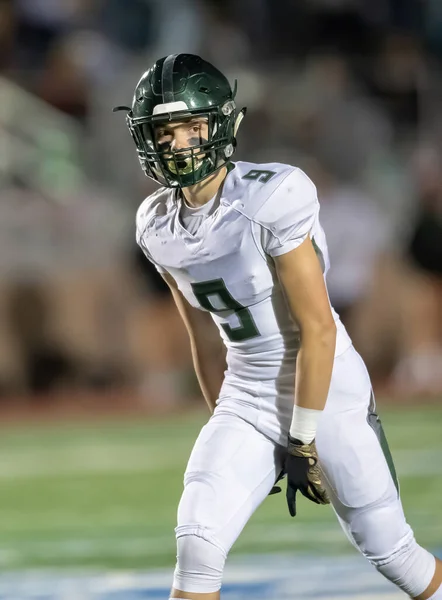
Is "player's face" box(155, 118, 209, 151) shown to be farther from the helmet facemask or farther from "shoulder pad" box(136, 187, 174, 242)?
"shoulder pad" box(136, 187, 174, 242)

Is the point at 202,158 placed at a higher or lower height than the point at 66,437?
higher

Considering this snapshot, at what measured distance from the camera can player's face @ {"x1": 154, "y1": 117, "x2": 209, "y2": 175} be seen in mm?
2668

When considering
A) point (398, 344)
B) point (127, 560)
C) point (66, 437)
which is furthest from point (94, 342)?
point (127, 560)

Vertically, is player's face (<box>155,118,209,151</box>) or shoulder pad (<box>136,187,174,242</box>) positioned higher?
player's face (<box>155,118,209,151</box>)

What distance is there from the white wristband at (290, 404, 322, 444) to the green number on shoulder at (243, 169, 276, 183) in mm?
558

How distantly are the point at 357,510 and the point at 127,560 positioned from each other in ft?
A: 5.20

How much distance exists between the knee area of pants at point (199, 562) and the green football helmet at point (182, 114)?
33.5 inches

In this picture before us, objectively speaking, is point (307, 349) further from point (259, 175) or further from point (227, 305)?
point (259, 175)

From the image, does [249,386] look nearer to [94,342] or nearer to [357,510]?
[357,510]

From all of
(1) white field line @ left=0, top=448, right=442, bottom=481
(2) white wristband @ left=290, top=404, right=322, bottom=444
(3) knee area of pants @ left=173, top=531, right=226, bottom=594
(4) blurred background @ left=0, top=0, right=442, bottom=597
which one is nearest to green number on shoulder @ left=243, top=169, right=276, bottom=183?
(2) white wristband @ left=290, top=404, right=322, bottom=444

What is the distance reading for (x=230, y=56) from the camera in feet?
31.0

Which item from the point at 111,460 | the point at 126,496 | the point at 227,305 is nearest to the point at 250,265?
the point at 227,305

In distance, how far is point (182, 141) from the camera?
2.70m

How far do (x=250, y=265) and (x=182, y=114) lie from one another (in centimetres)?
40
